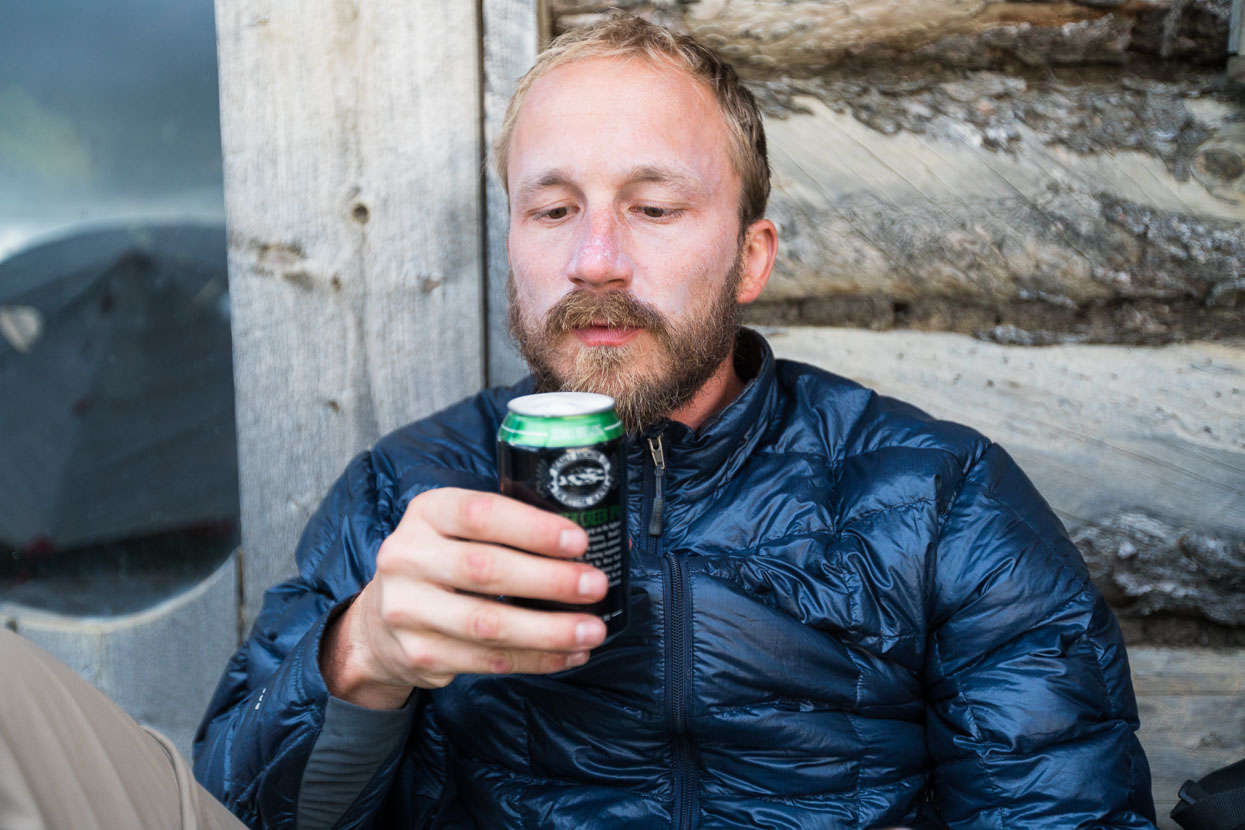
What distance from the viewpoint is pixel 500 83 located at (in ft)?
5.67

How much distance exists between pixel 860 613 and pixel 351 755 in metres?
0.68

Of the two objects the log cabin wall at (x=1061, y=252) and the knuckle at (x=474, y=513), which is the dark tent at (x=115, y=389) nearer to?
the log cabin wall at (x=1061, y=252)

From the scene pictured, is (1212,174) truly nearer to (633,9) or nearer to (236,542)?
(633,9)

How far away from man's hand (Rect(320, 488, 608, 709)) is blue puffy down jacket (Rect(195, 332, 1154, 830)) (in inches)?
10.6

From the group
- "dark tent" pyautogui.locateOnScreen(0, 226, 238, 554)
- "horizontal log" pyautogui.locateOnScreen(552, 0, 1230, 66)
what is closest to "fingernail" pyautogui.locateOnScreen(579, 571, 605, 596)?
"horizontal log" pyautogui.locateOnScreen(552, 0, 1230, 66)

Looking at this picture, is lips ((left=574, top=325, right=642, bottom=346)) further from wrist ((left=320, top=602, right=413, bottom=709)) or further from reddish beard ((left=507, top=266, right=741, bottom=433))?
wrist ((left=320, top=602, right=413, bottom=709))

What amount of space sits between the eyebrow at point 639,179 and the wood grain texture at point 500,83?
34cm

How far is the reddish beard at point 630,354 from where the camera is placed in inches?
53.7

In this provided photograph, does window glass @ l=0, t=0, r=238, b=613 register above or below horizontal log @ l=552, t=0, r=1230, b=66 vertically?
below

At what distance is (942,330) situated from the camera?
5.78 ft

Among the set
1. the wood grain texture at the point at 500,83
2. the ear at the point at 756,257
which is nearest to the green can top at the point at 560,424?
the ear at the point at 756,257

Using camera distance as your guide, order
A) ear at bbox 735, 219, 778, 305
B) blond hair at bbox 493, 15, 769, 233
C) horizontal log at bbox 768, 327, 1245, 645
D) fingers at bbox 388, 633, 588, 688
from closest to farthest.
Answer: fingers at bbox 388, 633, 588, 688
blond hair at bbox 493, 15, 769, 233
ear at bbox 735, 219, 778, 305
horizontal log at bbox 768, 327, 1245, 645

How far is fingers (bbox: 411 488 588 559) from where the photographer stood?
855mm

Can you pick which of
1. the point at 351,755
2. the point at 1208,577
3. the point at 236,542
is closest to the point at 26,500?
the point at 236,542
